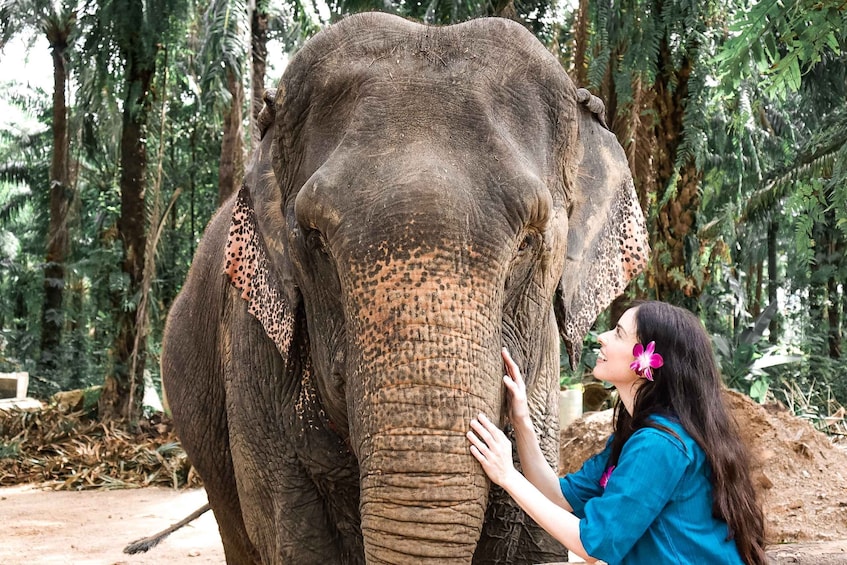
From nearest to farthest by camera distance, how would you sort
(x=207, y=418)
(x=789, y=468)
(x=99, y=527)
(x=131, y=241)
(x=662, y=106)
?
(x=207, y=418) < (x=789, y=468) < (x=99, y=527) < (x=662, y=106) < (x=131, y=241)

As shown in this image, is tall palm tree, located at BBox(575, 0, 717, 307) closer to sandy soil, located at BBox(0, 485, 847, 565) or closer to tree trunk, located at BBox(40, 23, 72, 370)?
sandy soil, located at BBox(0, 485, 847, 565)

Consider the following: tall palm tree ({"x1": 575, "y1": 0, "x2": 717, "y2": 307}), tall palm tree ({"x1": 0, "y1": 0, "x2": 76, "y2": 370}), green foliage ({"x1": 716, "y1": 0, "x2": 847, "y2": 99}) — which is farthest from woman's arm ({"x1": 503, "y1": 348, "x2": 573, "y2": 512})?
tall palm tree ({"x1": 0, "y1": 0, "x2": 76, "y2": 370})

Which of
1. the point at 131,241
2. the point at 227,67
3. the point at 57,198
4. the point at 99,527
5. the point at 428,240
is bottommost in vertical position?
the point at 99,527

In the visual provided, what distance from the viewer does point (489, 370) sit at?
257cm

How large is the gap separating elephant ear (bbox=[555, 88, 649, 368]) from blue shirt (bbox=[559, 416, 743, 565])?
0.73 m

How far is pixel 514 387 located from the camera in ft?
8.98

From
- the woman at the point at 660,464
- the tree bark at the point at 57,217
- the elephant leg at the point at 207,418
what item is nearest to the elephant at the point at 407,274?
the woman at the point at 660,464

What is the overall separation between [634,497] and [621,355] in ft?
1.56

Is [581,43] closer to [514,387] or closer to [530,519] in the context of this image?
[530,519]

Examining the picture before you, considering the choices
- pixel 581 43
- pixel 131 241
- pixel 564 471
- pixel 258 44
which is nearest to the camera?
pixel 564 471

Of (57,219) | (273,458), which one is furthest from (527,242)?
(57,219)

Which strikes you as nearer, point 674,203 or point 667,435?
point 667,435

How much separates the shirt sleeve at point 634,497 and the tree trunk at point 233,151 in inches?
436

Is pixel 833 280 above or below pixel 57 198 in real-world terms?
below
